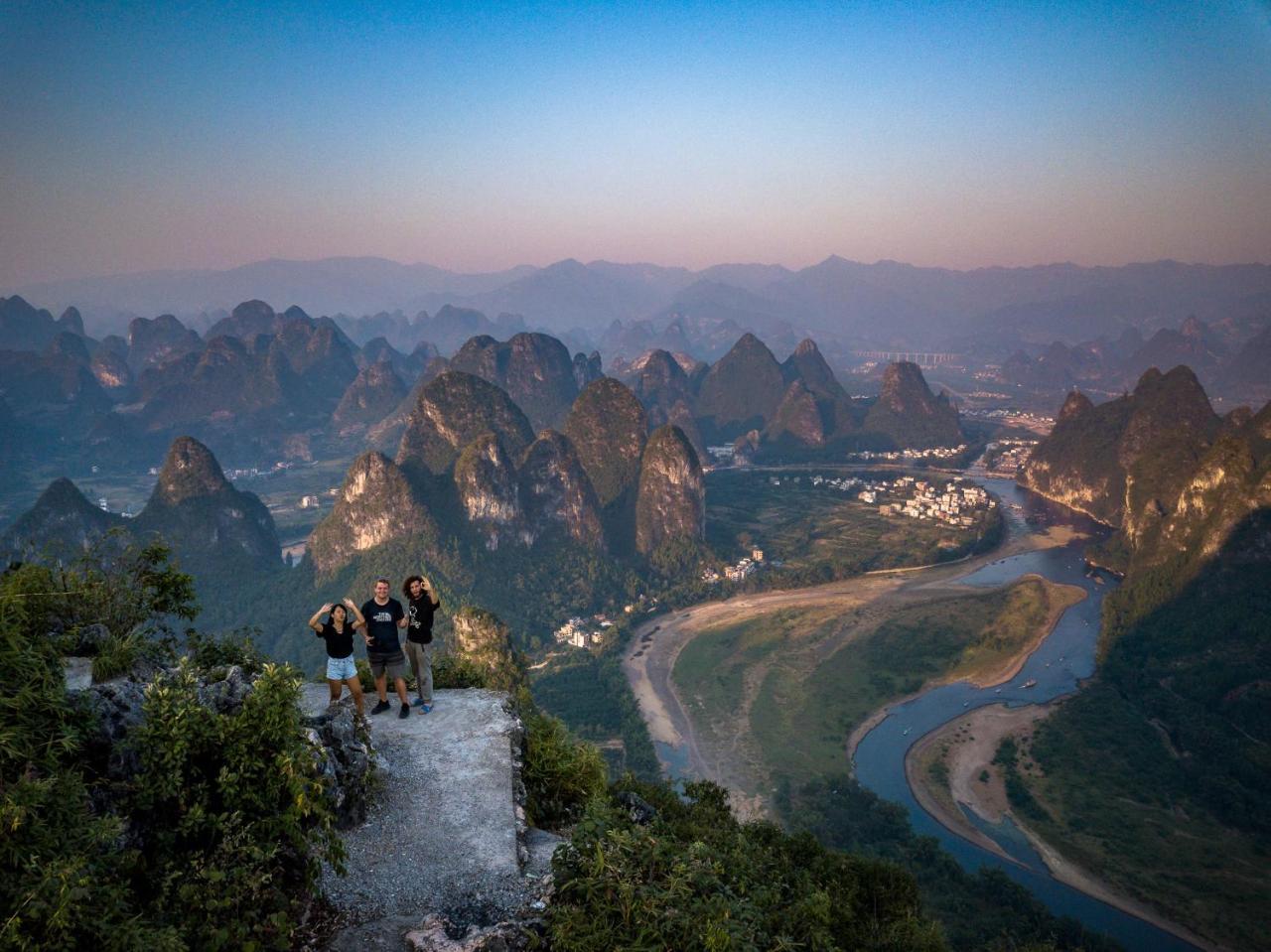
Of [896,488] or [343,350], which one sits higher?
[343,350]

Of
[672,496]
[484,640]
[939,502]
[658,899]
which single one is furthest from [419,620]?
[939,502]

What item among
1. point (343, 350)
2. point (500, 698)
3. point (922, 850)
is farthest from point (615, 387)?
point (343, 350)

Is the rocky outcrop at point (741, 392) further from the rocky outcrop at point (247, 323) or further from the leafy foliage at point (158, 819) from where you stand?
the leafy foliage at point (158, 819)

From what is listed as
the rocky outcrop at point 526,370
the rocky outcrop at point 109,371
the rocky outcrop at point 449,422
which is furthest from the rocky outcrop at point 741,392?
the rocky outcrop at point 109,371

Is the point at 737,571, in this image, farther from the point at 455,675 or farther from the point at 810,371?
the point at 810,371

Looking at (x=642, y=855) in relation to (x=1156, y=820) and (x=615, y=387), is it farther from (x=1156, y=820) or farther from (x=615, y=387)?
(x=615, y=387)

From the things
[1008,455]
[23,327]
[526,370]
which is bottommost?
[1008,455]
